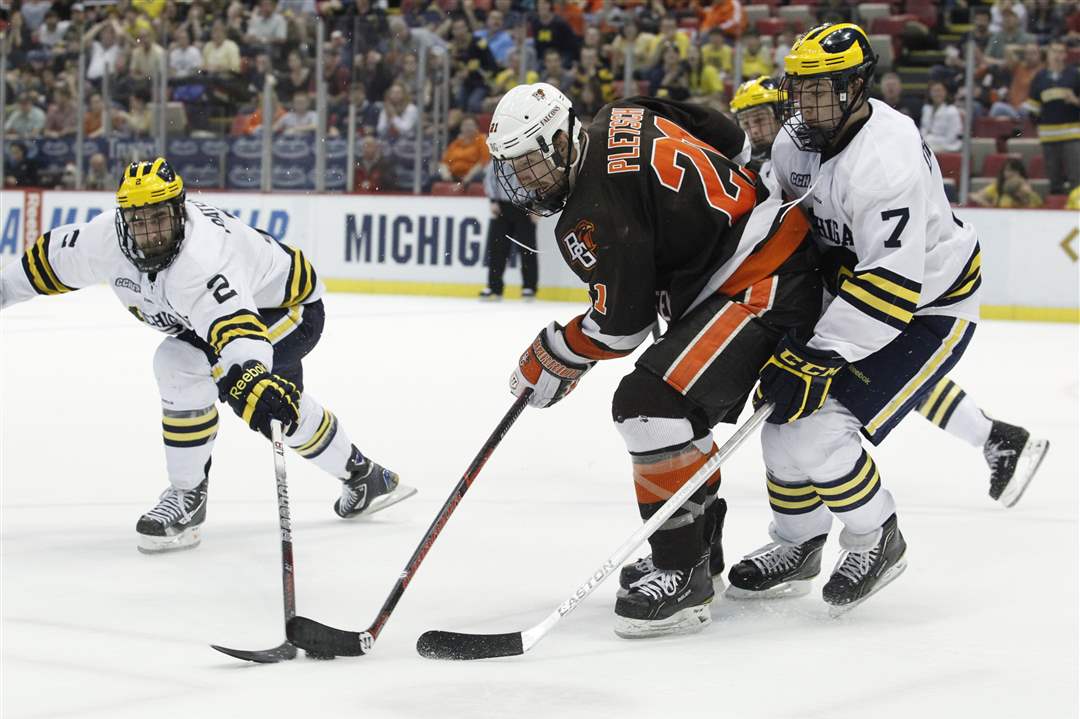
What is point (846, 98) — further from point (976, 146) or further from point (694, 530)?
point (976, 146)

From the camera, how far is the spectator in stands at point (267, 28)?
499 inches

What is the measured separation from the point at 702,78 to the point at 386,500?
26.2ft

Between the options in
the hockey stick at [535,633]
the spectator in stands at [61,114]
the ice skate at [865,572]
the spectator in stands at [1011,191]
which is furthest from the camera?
the spectator in stands at [61,114]

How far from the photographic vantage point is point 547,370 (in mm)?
3113

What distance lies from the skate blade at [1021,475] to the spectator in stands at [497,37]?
344 inches

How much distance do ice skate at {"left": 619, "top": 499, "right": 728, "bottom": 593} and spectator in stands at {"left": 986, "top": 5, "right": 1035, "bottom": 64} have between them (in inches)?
330

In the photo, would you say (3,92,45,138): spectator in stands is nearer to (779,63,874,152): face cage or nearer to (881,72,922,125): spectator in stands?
(881,72,922,125): spectator in stands

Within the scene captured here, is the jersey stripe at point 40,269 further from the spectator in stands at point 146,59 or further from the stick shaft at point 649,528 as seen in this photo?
the spectator in stands at point 146,59

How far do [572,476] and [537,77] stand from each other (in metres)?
7.76

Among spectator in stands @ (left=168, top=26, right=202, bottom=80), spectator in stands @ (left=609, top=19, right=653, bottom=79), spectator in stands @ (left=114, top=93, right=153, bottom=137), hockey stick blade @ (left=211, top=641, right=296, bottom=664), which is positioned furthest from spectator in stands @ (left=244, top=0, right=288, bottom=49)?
hockey stick blade @ (left=211, top=641, right=296, bottom=664)

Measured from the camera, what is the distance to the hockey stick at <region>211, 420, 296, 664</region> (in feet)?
8.59

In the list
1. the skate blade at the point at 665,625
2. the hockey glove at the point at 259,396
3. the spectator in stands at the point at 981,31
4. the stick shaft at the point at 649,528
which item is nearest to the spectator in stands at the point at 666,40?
the spectator in stands at the point at 981,31

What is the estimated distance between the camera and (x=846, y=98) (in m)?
2.85

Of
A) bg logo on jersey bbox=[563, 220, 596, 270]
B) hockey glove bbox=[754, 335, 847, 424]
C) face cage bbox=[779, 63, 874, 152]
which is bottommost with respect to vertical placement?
hockey glove bbox=[754, 335, 847, 424]
